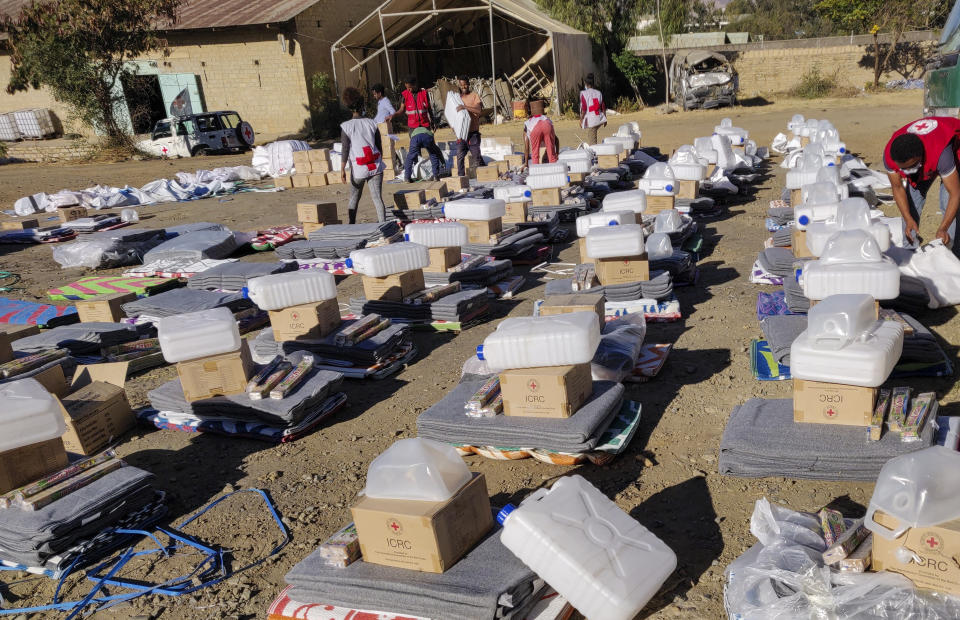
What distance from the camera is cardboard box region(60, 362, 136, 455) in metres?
4.55

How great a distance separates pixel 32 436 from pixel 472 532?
2309 mm

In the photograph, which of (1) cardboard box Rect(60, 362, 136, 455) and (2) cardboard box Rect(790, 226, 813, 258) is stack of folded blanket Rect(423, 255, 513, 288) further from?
(1) cardboard box Rect(60, 362, 136, 455)

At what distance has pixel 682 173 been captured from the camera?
9.72 metres

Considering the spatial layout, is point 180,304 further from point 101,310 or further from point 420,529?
point 420,529

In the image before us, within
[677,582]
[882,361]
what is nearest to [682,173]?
[882,361]

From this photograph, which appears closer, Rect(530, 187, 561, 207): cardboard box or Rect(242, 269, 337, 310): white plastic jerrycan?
Rect(242, 269, 337, 310): white plastic jerrycan

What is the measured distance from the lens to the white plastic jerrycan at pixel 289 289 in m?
5.40

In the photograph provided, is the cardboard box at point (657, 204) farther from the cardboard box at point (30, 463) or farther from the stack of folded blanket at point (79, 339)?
the cardboard box at point (30, 463)

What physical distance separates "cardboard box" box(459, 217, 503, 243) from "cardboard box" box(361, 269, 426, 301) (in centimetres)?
169

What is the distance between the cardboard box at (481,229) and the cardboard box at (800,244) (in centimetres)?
310

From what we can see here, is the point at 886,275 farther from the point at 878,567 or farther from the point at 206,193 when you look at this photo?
the point at 206,193

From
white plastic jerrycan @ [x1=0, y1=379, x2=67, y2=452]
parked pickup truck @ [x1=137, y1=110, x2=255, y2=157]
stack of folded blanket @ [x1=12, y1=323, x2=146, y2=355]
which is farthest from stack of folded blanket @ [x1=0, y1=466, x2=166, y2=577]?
parked pickup truck @ [x1=137, y1=110, x2=255, y2=157]

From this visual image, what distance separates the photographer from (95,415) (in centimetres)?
468

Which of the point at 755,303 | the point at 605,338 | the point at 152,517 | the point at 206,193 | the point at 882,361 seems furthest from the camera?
the point at 206,193
